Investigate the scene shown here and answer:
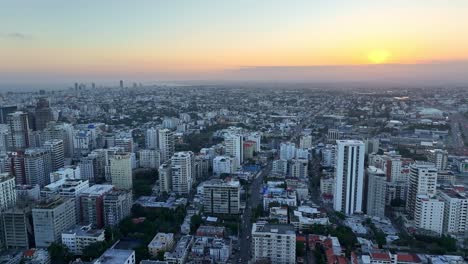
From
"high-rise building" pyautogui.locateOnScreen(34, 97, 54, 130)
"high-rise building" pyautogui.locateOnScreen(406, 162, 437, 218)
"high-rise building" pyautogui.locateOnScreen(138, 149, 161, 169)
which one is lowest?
"high-rise building" pyautogui.locateOnScreen(138, 149, 161, 169)

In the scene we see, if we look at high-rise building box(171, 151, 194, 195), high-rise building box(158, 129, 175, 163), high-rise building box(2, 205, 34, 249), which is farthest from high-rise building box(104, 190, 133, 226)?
high-rise building box(158, 129, 175, 163)

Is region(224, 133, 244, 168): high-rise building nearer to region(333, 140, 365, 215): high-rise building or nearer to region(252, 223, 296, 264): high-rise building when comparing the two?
region(333, 140, 365, 215): high-rise building

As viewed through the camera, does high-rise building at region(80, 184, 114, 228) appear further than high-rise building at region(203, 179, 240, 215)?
No

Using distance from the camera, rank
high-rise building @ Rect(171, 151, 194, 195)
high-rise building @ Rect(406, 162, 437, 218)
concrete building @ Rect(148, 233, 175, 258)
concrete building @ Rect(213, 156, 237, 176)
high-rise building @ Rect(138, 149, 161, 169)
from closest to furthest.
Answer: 1. concrete building @ Rect(148, 233, 175, 258)
2. high-rise building @ Rect(406, 162, 437, 218)
3. high-rise building @ Rect(171, 151, 194, 195)
4. concrete building @ Rect(213, 156, 237, 176)
5. high-rise building @ Rect(138, 149, 161, 169)

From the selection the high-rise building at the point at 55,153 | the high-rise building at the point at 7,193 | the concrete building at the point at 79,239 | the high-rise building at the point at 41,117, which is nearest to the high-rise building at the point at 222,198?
the concrete building at the point at 79,239

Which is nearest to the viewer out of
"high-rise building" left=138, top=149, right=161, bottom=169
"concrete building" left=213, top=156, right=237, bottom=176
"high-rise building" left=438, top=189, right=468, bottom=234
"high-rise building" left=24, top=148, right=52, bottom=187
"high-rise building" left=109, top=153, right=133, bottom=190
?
"high-rise building" left=438, top=189, right=468, bottom=234

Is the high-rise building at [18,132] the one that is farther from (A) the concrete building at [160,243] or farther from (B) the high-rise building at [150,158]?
(A) the concrete building at [160,243]
